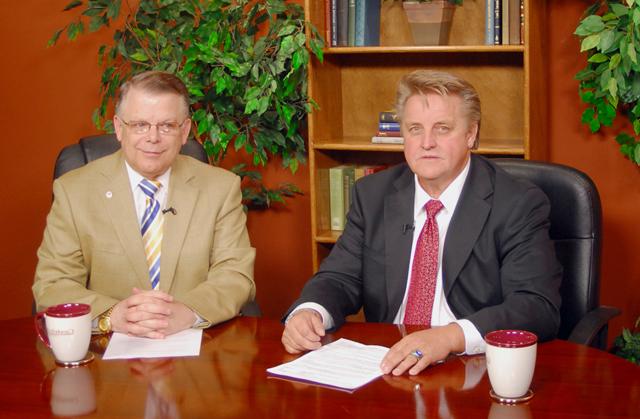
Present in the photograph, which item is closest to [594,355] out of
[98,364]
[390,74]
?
[98,364]

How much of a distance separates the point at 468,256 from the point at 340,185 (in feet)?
5.58

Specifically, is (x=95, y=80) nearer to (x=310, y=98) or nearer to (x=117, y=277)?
(x=310, y=98)

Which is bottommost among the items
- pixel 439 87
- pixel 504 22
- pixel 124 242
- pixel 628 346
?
pixel 628 346

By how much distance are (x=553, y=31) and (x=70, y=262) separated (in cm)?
222

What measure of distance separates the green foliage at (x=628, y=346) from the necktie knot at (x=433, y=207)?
1510 mm

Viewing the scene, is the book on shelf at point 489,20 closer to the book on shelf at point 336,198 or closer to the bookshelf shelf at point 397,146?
the bookshelf shelf at point 397,146

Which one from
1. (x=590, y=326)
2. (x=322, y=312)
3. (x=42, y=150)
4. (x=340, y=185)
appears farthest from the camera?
(x=42, y=150)

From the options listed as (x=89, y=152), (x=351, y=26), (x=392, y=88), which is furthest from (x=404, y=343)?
(x=392, y=88)

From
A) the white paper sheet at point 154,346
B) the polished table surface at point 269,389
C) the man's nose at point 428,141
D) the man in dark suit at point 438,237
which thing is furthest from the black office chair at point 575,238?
the white paper sheet at point 154,346

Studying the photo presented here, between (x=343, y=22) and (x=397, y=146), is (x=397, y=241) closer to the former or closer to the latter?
(x=397, y=146)

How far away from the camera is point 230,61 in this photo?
3.79 metres

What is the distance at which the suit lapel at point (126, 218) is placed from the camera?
8.56 ft

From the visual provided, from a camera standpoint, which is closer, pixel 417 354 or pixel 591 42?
pixel 417 354

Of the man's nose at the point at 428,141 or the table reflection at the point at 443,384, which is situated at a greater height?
the man's nose at the point at 428,141
